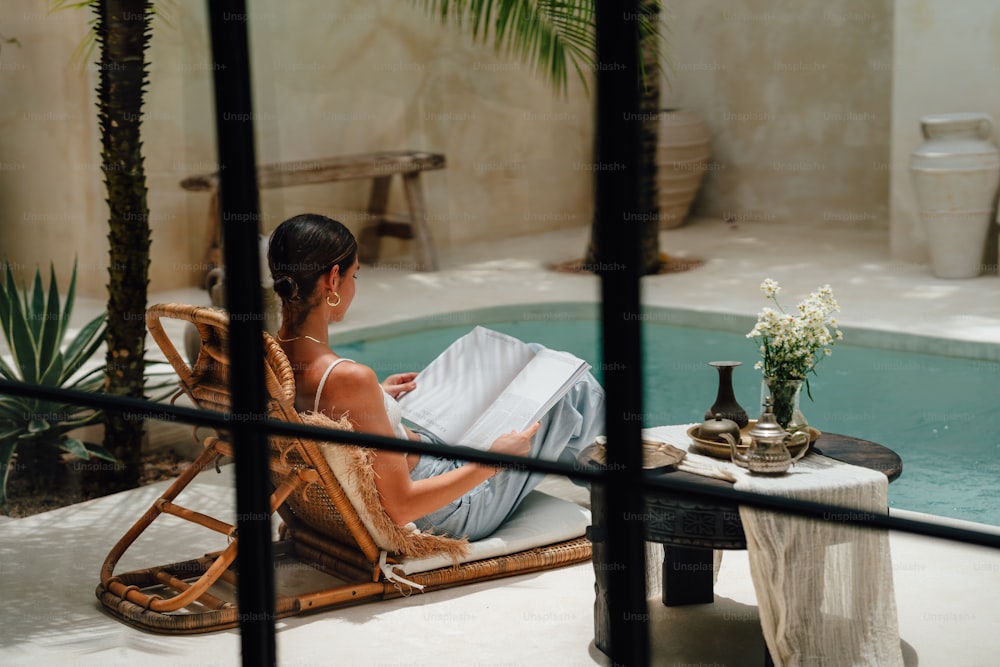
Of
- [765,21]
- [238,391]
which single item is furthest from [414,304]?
[238,391]

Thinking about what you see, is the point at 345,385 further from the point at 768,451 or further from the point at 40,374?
the point at 40,374

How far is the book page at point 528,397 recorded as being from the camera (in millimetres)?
3078

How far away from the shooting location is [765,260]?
7836mm

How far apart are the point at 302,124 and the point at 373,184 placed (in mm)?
609

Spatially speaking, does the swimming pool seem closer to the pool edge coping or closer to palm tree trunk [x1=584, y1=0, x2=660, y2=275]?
the pool edge coping

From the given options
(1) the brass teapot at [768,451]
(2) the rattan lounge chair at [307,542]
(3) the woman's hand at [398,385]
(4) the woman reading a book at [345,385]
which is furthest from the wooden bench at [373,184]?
(1) the brass teapot at [768,451]

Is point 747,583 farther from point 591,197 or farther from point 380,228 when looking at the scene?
point 591,197

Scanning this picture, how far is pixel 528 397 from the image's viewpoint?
313 cm

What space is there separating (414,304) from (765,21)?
3825 millimetres

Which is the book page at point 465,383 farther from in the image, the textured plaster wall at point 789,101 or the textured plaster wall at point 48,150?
the textured plaster wall at point 789,101

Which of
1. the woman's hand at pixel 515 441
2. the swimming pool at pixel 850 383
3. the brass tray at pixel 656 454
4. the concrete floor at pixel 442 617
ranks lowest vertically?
the swimming pool at pixel 850 383

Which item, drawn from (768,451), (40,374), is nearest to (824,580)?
(768,451)

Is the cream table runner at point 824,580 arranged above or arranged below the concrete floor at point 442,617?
above

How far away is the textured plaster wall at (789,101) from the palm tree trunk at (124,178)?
6.06m
